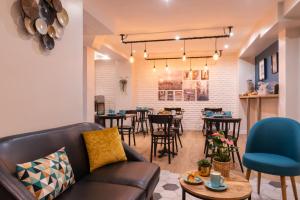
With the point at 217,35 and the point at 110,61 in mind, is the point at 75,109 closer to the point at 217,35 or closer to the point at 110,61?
the point at 217,35

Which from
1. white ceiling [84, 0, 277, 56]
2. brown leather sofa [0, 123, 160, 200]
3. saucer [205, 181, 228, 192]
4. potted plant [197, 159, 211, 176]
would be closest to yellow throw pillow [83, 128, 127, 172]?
brown leather sofa [0, 123, 160, 200]

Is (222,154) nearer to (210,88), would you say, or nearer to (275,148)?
(275,148)

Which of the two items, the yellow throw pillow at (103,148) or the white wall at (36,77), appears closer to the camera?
the white wall at (36,77)

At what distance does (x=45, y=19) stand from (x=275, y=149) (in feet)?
9.40

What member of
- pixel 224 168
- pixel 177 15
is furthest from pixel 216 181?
pixel 177 15

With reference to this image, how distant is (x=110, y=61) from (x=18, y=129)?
6.03 meters

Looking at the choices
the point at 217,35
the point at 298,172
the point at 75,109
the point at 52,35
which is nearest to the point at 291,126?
the point at 298,172

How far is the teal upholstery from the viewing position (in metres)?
2.16

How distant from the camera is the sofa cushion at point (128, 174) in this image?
176 centimetres

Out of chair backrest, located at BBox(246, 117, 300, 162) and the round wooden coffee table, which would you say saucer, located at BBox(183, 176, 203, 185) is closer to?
the round wooden coffee table

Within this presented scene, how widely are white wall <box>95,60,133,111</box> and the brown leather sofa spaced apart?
5.00 meters

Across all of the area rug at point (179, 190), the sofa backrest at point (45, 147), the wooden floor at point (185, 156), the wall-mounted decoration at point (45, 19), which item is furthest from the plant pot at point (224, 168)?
the wall-mounted decoration at point (45, 19)

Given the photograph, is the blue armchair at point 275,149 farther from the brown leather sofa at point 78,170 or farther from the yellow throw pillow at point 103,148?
the yellow throw pillow at point 103,148

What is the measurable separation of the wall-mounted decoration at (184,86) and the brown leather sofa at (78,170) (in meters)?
5.38
